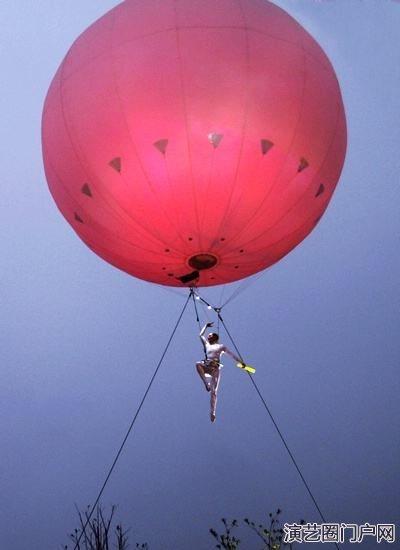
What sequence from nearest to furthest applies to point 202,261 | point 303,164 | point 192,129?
point 192,129, point 303,164, point 202,261

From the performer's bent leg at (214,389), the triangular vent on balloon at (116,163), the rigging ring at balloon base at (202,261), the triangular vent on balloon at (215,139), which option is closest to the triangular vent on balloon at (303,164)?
the triangular vent on balloon at (215,139)

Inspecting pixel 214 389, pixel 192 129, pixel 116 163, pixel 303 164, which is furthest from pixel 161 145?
pixel 214 389

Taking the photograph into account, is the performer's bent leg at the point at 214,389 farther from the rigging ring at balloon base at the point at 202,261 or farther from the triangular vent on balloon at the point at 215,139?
the triangular vent on balloon at the point at 215,139

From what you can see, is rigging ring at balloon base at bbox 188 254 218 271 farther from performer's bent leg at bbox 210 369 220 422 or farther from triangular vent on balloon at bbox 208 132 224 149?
performer's bent leg at bbox 210 369 220 422

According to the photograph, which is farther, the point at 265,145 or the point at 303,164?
the point at 303,164

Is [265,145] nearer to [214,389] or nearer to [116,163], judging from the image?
[116,163]

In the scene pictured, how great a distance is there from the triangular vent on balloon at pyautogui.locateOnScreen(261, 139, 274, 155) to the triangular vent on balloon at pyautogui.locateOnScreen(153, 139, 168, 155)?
3.24ft

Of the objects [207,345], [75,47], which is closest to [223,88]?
[75,47]

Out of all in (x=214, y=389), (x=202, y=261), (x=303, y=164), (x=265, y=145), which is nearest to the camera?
(x=265, y=145)

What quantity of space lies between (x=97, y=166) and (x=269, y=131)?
1.82 meters

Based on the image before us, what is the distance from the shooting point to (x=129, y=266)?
7918mm

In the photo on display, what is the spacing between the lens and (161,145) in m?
6.56

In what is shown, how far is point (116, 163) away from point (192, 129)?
2.86ft

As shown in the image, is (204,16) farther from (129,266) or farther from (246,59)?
(129,266)
